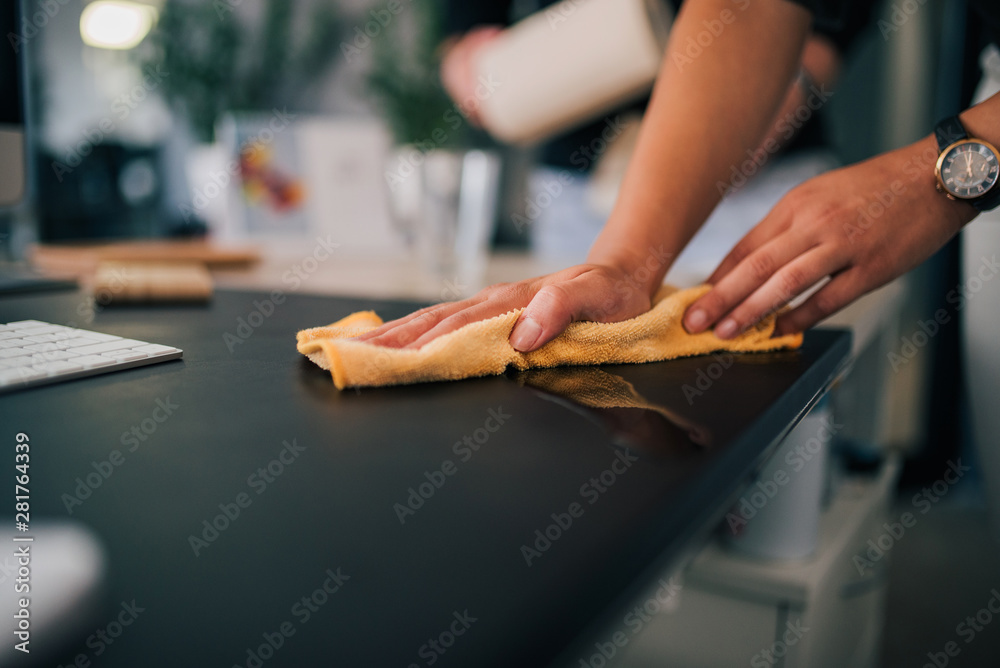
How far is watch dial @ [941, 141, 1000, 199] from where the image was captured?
1.85ft

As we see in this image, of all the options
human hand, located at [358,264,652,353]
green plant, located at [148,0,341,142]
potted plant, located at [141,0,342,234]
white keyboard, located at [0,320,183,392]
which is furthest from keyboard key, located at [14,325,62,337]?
green plant, located at [148,0,341,142]

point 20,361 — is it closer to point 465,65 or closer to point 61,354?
point 61,354

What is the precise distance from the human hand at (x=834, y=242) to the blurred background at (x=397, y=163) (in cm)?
50

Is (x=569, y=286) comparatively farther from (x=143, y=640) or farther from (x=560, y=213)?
(x=560, y=213)

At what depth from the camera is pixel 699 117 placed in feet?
2.18

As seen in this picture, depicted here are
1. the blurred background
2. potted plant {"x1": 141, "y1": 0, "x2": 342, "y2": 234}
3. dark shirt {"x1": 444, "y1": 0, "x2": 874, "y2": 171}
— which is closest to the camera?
the blurred background

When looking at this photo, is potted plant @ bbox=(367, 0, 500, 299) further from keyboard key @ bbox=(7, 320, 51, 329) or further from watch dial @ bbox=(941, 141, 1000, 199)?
watch dial @ bbox=(941, 141, 1000, 199)

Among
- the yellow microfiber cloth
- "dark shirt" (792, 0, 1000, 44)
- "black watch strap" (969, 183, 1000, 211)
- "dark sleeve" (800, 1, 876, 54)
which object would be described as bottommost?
the yellow microfiber cloth

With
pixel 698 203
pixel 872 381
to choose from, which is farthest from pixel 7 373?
pixel 872 381

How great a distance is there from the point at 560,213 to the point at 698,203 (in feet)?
3.68

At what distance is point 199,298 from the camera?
2.48 ft

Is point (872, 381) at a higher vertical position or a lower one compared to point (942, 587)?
higher

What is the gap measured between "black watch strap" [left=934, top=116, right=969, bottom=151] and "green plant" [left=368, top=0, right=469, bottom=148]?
4.37 feet

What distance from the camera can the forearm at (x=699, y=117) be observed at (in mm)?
631
